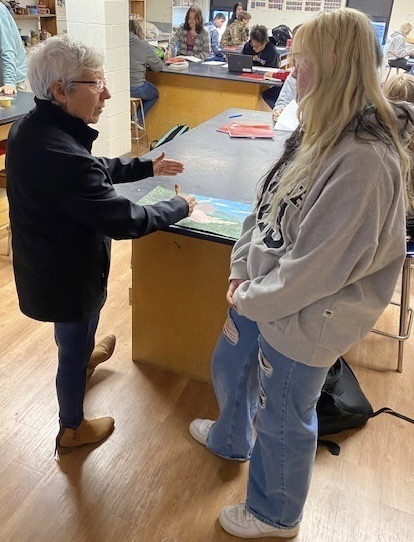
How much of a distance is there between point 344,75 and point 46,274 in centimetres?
94

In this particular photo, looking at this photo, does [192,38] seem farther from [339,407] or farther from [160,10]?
[339,407]

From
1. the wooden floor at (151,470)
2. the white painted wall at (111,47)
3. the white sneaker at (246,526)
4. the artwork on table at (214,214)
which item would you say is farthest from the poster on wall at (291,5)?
the white sneaker at (246,526)

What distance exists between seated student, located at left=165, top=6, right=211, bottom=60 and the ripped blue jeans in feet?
19.1

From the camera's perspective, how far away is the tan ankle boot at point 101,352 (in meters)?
2.09

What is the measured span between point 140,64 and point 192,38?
1.84 meters

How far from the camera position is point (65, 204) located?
1282 millimetres

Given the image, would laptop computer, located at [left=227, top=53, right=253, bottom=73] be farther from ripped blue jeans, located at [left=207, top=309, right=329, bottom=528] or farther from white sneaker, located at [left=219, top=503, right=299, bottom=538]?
white sneaker, located at [left=219, top=503, right=299, bottom=538]

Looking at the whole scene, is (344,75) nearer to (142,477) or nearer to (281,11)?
(142,477)

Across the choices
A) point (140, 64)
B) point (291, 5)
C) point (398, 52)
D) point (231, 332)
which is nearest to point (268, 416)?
point (231, 332)

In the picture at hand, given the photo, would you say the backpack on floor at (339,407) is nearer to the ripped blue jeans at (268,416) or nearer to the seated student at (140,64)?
the ripped blue jeans at (268,416)

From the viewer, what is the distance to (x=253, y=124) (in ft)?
9.80

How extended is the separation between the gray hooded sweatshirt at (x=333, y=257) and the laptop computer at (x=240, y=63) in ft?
14.6

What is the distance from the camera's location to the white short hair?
1268mm

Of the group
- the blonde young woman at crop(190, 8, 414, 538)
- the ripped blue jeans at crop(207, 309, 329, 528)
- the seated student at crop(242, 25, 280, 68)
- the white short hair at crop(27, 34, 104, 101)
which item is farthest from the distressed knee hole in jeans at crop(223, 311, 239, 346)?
the seated student at crop(242, 25, 280, 68)
